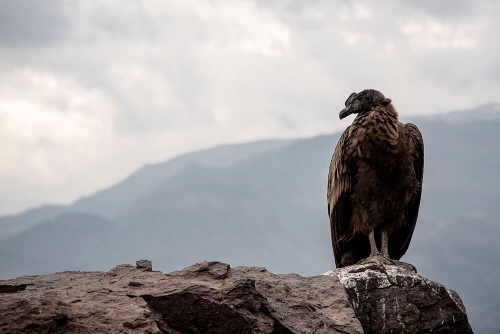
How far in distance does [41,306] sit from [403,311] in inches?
171

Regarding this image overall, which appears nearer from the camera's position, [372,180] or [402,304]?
[402,304]

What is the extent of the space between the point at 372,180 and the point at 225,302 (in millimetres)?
4170

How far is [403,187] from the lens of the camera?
30.6 ft

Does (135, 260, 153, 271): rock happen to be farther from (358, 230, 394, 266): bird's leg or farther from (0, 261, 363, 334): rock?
(358, 230, 394, 266): bird's leg

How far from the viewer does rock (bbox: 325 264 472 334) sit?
7.57 meters

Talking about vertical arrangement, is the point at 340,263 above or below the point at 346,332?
above

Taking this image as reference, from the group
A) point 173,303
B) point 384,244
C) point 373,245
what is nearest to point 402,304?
point 373,245

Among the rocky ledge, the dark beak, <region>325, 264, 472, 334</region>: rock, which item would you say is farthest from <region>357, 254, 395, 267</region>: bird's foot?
the dark beak

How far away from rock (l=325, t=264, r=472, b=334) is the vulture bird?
958 millimetres

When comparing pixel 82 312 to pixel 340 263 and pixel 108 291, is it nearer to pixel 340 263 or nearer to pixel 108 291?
pixel 108 291

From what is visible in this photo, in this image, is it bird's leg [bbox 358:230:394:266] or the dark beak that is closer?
bird's leg [bbox 358:230:394:266]

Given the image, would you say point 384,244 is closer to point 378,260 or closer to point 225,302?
point 378,260

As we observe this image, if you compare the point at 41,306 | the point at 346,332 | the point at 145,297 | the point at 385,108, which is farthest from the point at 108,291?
the point at 385,108

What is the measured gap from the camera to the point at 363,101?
9.63 meters
